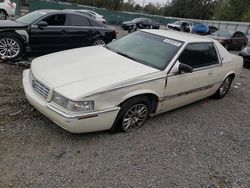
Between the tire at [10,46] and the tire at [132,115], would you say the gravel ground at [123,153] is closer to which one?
the tire at [132,115]

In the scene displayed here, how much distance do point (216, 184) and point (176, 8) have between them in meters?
73.8

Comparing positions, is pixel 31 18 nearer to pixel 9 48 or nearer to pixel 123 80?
pixel 9 48

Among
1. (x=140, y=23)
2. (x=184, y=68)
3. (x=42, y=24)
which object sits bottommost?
(x=140, y=23)

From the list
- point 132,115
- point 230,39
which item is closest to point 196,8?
point 230,39

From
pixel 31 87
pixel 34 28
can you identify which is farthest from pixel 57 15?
pixel 31 87

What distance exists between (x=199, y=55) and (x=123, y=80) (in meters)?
1.96

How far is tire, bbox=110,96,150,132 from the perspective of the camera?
12.5ft

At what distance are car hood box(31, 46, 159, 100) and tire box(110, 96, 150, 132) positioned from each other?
0.38 m

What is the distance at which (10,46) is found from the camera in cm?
673

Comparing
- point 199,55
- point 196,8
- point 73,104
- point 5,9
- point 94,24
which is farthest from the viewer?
point 196,8

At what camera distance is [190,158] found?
3.68 m

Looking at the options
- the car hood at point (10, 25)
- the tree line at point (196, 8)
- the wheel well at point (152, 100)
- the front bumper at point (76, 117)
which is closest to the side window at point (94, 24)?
the car hood at point (10, 25)

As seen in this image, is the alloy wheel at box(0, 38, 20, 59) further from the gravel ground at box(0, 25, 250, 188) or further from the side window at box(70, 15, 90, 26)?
the gravel ground at box(0, 25, 250, 188)

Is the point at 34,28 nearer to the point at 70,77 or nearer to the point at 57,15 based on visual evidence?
the point at 57,15
